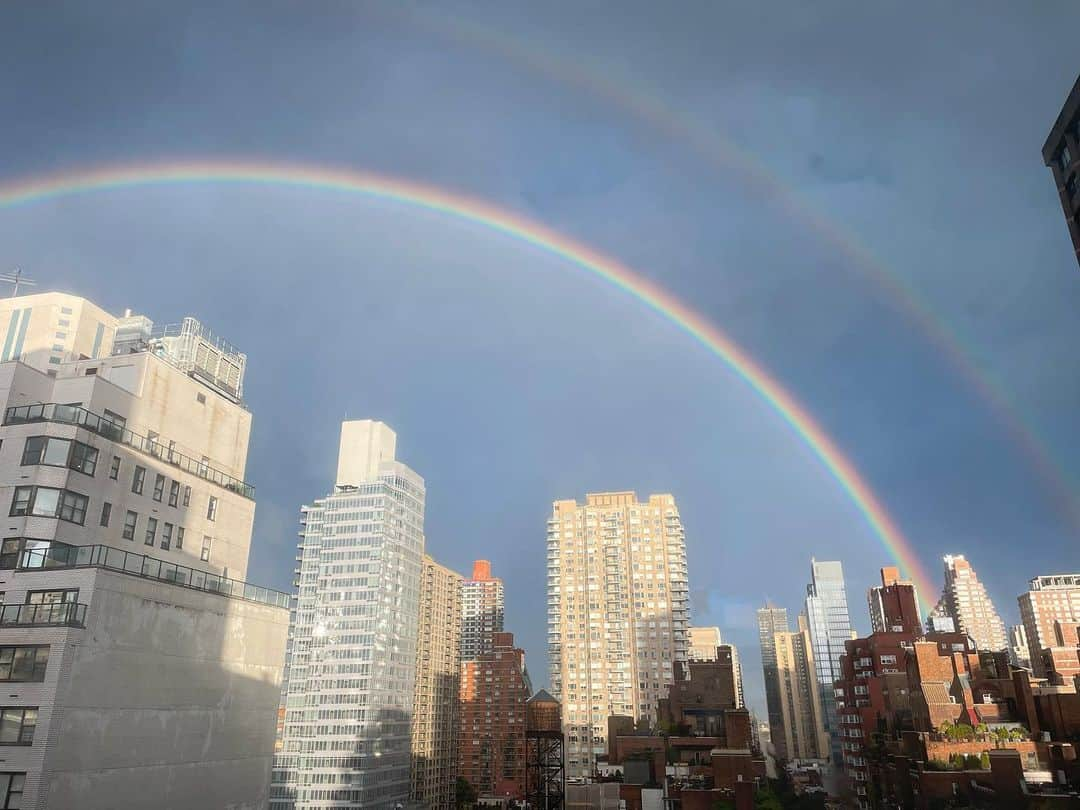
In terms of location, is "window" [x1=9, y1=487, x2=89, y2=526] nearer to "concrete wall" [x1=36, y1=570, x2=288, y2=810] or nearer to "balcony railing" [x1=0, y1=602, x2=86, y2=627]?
"concrete wall" [x1=36, y1=570, x2=288, y2=810]

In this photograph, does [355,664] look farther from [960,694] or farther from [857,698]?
[960,694]

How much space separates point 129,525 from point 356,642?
81.8 m

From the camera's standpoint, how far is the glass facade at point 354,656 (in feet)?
372

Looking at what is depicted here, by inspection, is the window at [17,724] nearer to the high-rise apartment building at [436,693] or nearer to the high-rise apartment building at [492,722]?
the high-rise apartment building at [436,693]

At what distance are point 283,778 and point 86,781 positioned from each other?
92426 millimetres

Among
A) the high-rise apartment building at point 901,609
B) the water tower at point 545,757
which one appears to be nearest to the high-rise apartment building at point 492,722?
the water tower at point 545,757

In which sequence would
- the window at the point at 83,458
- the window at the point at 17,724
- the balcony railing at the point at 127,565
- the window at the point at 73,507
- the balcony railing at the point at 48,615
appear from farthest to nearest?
the window at the point at 83,458 → the window at the point at 73,507 → the balcony railing at the point at 127,565 → the balcony railing at the point at 48,615 → the window at the point at 17,724

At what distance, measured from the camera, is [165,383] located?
50.8 m

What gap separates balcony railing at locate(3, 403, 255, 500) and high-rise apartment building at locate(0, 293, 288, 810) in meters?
0.12

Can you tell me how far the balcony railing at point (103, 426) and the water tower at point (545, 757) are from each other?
95.3 ft

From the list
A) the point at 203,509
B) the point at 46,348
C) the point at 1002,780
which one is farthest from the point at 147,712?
the point at 46,348

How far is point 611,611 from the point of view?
131m

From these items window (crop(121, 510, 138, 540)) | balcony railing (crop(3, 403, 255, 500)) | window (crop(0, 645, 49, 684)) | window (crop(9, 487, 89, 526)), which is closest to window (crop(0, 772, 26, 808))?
window (crop(0, 645, 49, 684))

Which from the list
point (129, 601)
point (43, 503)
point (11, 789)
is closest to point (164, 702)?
point (129, 601)
